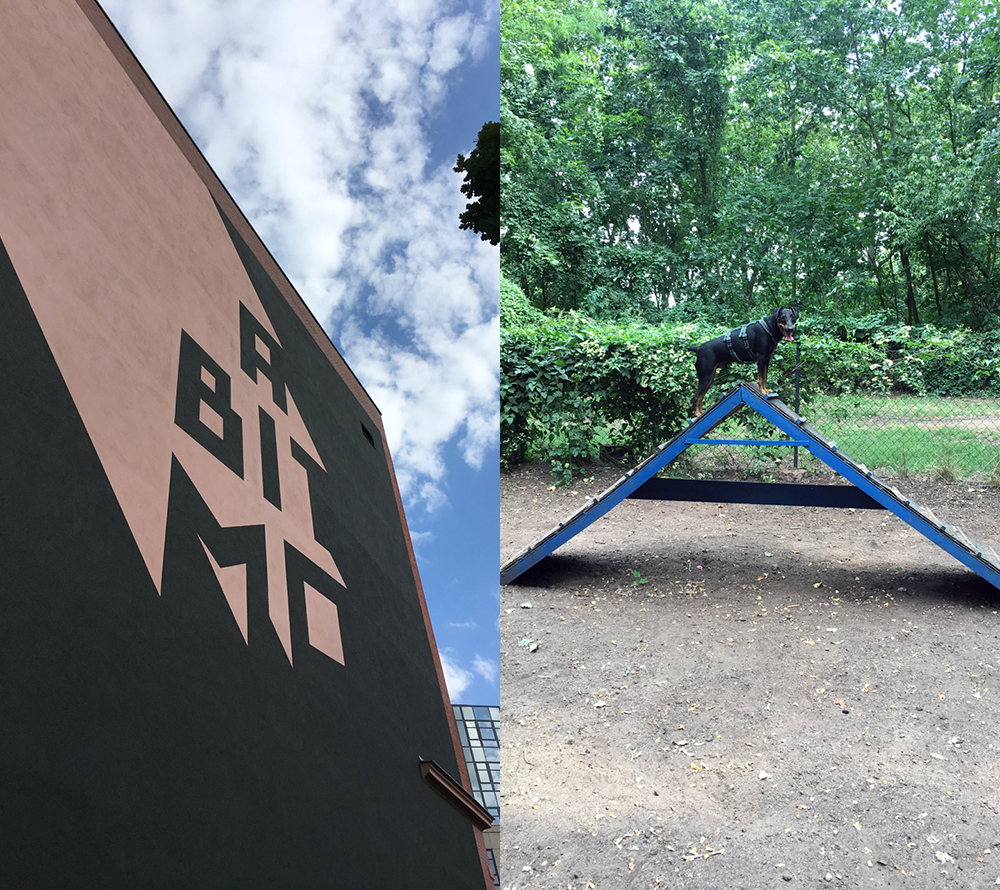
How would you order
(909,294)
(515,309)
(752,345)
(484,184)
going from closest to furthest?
(752,345)
(515,309)
(484,184)
(909,294)

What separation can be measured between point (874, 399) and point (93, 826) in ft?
26.2

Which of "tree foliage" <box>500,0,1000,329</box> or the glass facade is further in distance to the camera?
"tree foliage" <box>500,0,1000,329</box>

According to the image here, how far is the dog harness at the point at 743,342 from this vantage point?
17.3ft

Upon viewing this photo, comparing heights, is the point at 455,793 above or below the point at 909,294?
below

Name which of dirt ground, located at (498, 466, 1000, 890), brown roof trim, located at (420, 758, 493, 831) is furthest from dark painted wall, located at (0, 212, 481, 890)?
dirt ground, located at (498, 466, 1000, 890)

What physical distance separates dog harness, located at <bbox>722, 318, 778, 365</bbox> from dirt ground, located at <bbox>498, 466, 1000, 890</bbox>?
1.67 meters

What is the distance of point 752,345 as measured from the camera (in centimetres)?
537

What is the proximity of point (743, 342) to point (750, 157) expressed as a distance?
12.5 m

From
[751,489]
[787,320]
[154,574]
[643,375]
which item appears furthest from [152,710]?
[643,375]

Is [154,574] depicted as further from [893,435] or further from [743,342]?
[893,435]

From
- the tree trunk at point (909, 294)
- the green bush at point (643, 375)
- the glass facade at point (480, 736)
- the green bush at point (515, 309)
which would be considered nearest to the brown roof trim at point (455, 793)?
the green bush at point (643, 375)

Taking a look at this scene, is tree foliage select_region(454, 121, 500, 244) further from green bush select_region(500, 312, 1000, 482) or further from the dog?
the dog

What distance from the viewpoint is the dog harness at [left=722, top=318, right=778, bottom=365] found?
5273 mm

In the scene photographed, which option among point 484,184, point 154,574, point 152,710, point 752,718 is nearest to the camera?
point 152,710
